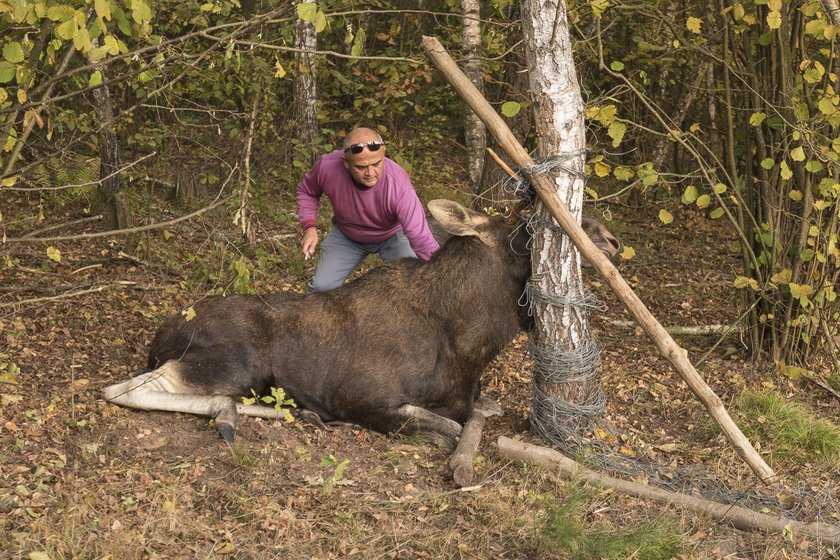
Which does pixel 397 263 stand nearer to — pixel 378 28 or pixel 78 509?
pixel 78 509

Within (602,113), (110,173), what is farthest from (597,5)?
(110,173)

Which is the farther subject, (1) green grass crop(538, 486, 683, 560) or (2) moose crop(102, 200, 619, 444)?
(2) moose crop(102, 200, 619, 444)

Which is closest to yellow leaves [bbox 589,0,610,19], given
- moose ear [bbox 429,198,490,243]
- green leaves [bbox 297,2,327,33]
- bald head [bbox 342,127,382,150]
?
moose ear [bbox 429,198,490,243]

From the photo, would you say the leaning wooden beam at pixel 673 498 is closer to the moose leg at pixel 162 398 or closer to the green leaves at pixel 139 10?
the moose leg at pixel 162 398

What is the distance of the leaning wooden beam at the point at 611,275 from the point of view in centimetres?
517

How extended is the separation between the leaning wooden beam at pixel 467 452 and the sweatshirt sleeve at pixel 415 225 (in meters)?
1.32

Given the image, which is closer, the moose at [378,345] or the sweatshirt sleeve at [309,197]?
the moose at [378,345]

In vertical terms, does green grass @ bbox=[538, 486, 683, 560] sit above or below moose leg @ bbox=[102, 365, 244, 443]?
below

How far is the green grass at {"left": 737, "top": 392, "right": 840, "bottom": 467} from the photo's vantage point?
6090 mm

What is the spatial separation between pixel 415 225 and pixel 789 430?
10.1 ft

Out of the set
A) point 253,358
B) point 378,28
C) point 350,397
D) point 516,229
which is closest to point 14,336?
point 253,358

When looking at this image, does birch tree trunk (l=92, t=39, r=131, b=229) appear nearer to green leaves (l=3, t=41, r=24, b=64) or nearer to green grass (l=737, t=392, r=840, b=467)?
green leaves (l=3, t=41, r=24, b=64)

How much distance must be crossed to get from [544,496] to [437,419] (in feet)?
3.85

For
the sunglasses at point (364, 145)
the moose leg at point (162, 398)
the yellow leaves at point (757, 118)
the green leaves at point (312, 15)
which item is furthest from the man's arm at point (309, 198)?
the yellow leaves at point (757, 118)
